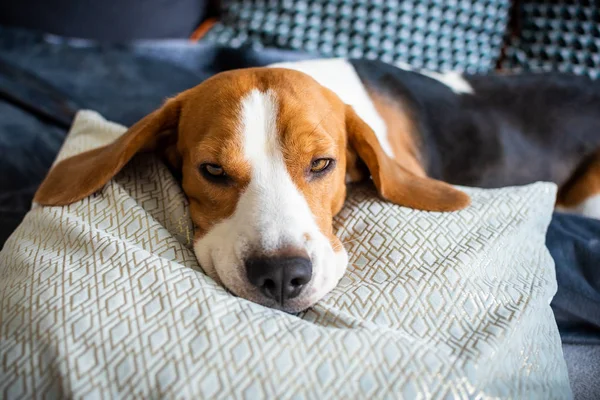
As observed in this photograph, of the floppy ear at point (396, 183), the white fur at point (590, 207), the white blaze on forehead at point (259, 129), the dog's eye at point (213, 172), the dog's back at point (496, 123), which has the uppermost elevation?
the white blaze on forehead at point (259, 129)

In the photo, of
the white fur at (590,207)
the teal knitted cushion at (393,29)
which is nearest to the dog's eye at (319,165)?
the white fur at (590,207)

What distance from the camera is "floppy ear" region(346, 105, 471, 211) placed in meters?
1.98

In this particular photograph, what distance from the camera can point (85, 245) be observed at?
1.60 m

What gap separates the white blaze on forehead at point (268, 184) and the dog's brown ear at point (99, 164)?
381mm

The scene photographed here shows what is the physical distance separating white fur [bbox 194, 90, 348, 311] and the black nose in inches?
0.9

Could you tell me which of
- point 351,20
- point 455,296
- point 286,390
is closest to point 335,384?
point 286,390

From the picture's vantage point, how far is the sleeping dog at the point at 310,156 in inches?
64.5

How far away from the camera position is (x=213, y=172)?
185cm

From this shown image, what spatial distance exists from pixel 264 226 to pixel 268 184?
0.19m

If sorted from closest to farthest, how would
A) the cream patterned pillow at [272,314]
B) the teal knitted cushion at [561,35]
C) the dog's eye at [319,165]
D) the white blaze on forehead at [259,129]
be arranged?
1. the cream patterned pillow at [272,314]
2. the white blaze on forehead at [259,129]
3. the dog's eye at [319,165]
4. the teal knitted cushion at [561,35]

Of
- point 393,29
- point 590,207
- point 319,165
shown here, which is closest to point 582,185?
point 590,207

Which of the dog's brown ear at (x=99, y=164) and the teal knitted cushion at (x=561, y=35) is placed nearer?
the dog's brown ear at (x=99, y=164)

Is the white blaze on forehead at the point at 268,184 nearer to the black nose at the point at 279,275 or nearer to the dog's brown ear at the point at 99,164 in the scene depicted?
the black nose at the point at 279,275

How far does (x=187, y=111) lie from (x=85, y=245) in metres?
0.67
